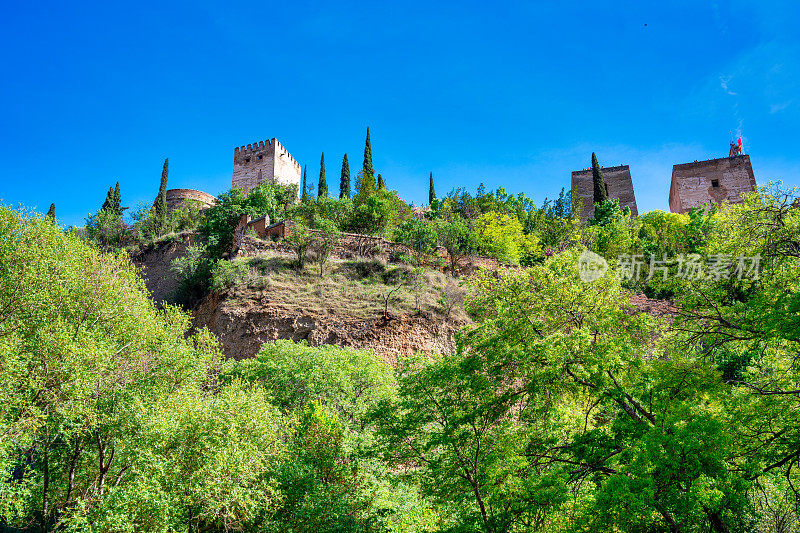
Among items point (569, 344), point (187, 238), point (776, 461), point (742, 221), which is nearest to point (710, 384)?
point (776, 461)

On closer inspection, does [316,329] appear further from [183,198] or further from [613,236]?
[183,198]

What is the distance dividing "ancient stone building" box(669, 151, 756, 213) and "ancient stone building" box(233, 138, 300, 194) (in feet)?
137

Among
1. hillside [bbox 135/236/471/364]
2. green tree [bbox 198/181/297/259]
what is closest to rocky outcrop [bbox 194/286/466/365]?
hillside [bbox 135/236/471/364]

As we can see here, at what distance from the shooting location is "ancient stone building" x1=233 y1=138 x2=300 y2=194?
52531 mm

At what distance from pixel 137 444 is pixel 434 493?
8065mm

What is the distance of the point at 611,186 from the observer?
5919 centimetres

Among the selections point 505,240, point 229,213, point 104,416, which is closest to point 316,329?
point 104,416

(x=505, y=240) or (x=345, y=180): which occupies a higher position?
(x=345, y=180)

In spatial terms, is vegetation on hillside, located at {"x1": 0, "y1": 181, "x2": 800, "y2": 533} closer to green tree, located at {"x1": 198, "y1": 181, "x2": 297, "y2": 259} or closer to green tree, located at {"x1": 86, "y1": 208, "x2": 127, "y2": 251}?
green tree, located at {"x1": 198, "y1": 181, "x2": 297, "y2": 259}

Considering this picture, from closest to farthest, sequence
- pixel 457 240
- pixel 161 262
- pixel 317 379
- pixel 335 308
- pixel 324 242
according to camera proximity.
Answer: pixel 317 379, pixel 335 308, pixel 324 242, pixel 457 240, pixel 161 262

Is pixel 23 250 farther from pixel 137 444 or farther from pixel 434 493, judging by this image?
pixel 434 493

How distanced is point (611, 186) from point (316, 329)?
4466 cm

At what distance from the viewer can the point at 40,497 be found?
1600cm

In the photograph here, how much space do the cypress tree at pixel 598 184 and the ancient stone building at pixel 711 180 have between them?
322 inches
